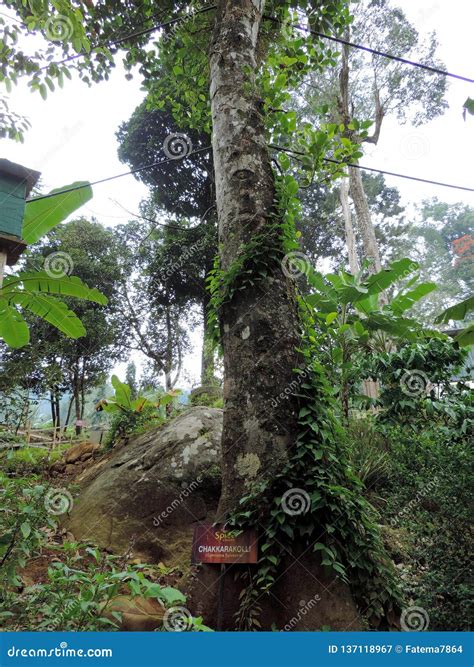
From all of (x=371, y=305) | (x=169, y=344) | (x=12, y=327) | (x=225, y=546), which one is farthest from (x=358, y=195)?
(x=225, y=546)

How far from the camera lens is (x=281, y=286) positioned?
2.76m

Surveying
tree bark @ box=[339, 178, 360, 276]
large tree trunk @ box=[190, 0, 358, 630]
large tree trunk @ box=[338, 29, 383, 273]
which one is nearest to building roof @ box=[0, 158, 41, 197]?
large tree trunk @ box=[190, 0, 358, 630]

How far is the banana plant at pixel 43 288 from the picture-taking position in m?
2.87

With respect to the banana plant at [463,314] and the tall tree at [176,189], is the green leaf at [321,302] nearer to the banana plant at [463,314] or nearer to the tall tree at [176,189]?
the banana plant at [463,314]

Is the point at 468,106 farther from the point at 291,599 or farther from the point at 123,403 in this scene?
the point at 123,403

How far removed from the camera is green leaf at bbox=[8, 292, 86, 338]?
2844 mm

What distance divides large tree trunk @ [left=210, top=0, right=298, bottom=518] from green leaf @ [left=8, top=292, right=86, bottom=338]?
51.3 inches

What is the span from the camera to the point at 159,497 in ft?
11.9

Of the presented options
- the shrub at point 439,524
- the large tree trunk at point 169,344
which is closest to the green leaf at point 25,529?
the shrub at point 439,524

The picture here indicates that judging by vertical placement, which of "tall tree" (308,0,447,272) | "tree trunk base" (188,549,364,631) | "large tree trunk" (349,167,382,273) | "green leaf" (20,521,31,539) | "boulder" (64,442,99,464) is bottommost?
"tree trunk base" (188,549,364,631)

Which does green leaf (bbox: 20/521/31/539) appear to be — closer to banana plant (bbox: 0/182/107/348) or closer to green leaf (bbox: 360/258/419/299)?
banana plant (bbox: 0/182/107/348)

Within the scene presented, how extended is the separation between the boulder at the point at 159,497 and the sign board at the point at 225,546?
134cm

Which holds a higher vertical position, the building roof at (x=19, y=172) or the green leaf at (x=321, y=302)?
the green leaf at (x=321, y=302)

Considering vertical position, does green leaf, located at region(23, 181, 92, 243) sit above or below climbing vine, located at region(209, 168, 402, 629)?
above
